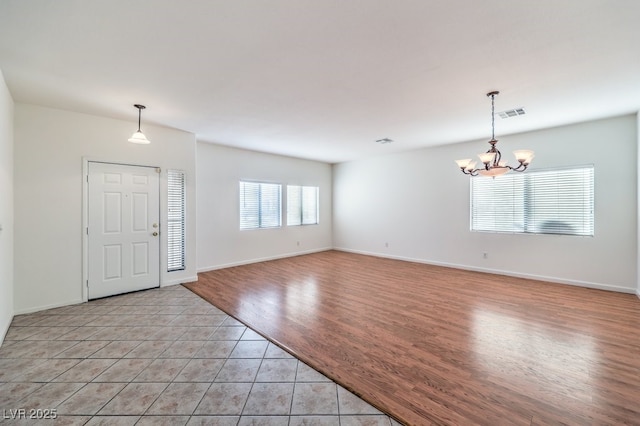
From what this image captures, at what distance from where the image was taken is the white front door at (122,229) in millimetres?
4070

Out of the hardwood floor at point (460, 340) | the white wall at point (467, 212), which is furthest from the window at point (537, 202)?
the hardwood floor at point (460, 340)

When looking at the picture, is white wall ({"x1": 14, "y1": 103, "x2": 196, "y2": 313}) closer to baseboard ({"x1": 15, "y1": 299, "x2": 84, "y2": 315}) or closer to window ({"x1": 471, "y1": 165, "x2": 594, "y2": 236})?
baseboard ({"x1": 15, "y1": 299, "x2": 84, "y2": 315})

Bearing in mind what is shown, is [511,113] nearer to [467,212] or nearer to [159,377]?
[467,212]

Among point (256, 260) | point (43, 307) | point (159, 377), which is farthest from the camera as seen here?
point (256, 260)

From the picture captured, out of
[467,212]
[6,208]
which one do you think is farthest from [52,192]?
[467,212]

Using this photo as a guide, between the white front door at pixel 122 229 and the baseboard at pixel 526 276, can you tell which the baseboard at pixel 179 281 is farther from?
the baseboard at pixel 526 276

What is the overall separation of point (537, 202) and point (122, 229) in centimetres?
729

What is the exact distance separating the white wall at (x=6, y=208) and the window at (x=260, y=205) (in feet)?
12.0

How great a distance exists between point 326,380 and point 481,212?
16.6 ft

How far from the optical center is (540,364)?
2365 millimetres

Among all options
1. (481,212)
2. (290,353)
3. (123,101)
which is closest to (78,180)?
(123,101)

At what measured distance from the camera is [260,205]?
6.80 metres

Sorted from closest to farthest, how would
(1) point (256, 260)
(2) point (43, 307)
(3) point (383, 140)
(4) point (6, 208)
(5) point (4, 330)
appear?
(5) point (4, 330)
(4) point (6, 208)
(2) point (43, 307)
(3) point (383, 140)
(1) point (256, 260)

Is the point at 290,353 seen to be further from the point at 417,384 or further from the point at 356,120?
the point at 356,120
